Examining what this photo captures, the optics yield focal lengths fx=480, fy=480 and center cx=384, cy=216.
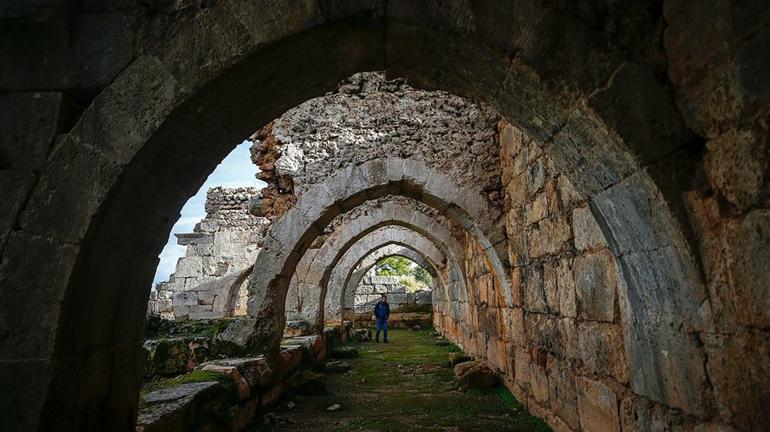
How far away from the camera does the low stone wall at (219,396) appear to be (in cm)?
264

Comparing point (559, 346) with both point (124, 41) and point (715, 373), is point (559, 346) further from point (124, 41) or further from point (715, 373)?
point (124, 41)

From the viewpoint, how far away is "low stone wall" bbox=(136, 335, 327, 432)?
264cm

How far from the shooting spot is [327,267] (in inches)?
335

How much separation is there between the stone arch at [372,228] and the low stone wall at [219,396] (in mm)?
2590

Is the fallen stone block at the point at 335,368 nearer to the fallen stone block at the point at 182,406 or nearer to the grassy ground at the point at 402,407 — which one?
the grassy ground at the point at 402,407

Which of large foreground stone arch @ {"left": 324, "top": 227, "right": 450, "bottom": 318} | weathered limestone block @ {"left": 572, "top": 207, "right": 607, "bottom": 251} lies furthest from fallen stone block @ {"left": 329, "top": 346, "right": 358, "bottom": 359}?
weathered limestone block @ {"left": 572, "top": 207, "right": 607, "bottom": 251}

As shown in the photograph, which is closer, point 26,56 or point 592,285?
point 26,56

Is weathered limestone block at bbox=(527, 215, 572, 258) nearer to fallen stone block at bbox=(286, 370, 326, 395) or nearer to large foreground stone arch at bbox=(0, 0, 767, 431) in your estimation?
large foreground stone arch at bbox=(0, 0, 767, 431)

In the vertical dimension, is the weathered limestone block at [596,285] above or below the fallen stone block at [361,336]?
above

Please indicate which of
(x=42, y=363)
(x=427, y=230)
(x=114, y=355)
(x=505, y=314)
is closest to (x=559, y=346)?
(x=505, y=314)

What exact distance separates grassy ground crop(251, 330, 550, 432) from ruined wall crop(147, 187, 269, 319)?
7054 mm

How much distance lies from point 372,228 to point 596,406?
595cm

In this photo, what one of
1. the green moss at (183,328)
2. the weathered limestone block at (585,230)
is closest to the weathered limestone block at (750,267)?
the weathered limestone block at (585,230)

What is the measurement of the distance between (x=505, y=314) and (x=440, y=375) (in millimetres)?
1997
